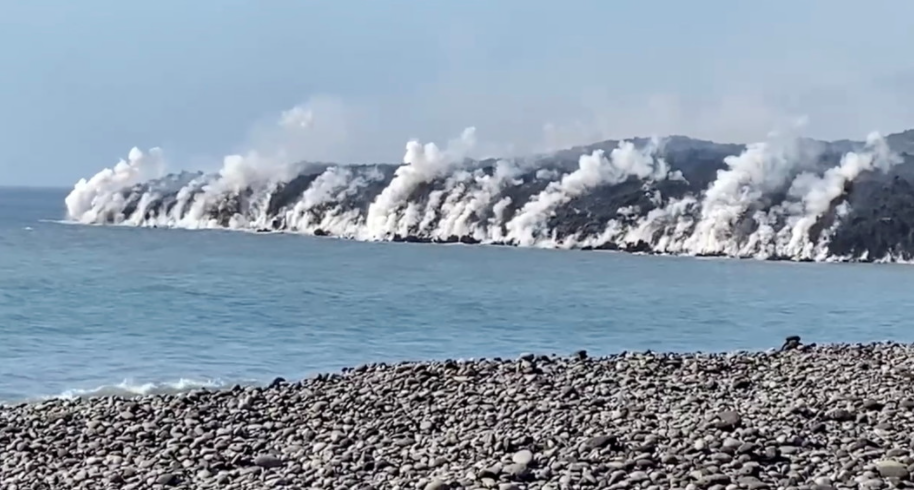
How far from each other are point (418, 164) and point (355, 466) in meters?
84.9

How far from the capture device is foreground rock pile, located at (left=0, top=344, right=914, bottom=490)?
11.5 meters

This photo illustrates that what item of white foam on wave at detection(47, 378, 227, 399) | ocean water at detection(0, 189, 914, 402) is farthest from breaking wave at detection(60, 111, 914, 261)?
white foam on wave at detection(47, 378, 227, 399)

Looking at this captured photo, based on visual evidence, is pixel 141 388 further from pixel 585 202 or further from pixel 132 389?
pixel 585 202

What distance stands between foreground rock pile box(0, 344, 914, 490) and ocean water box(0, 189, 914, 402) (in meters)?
4.73

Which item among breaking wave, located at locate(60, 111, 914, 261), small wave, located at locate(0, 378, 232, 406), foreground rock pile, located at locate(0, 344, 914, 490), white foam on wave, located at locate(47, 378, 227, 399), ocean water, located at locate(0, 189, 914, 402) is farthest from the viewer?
breaking wave, located at locate(60, 111, 914, 261)

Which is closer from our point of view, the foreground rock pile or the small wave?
the foreground rock pile

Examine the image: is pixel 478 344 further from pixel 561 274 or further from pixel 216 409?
pixel 561 274

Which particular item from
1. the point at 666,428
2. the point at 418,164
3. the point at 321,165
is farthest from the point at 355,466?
the point at 321,165

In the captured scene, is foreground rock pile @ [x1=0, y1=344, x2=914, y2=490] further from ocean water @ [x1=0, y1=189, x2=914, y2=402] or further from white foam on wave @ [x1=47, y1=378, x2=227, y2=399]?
ocean water @ [x1=0, y1=189, x2=914, y2=402]

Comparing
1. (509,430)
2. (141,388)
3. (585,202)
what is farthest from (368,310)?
(585,202)

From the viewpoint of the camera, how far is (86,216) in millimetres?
112750

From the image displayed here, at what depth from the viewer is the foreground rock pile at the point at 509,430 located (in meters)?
11.5

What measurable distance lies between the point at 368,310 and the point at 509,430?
23.2m

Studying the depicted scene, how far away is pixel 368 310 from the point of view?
37156 millimetres
